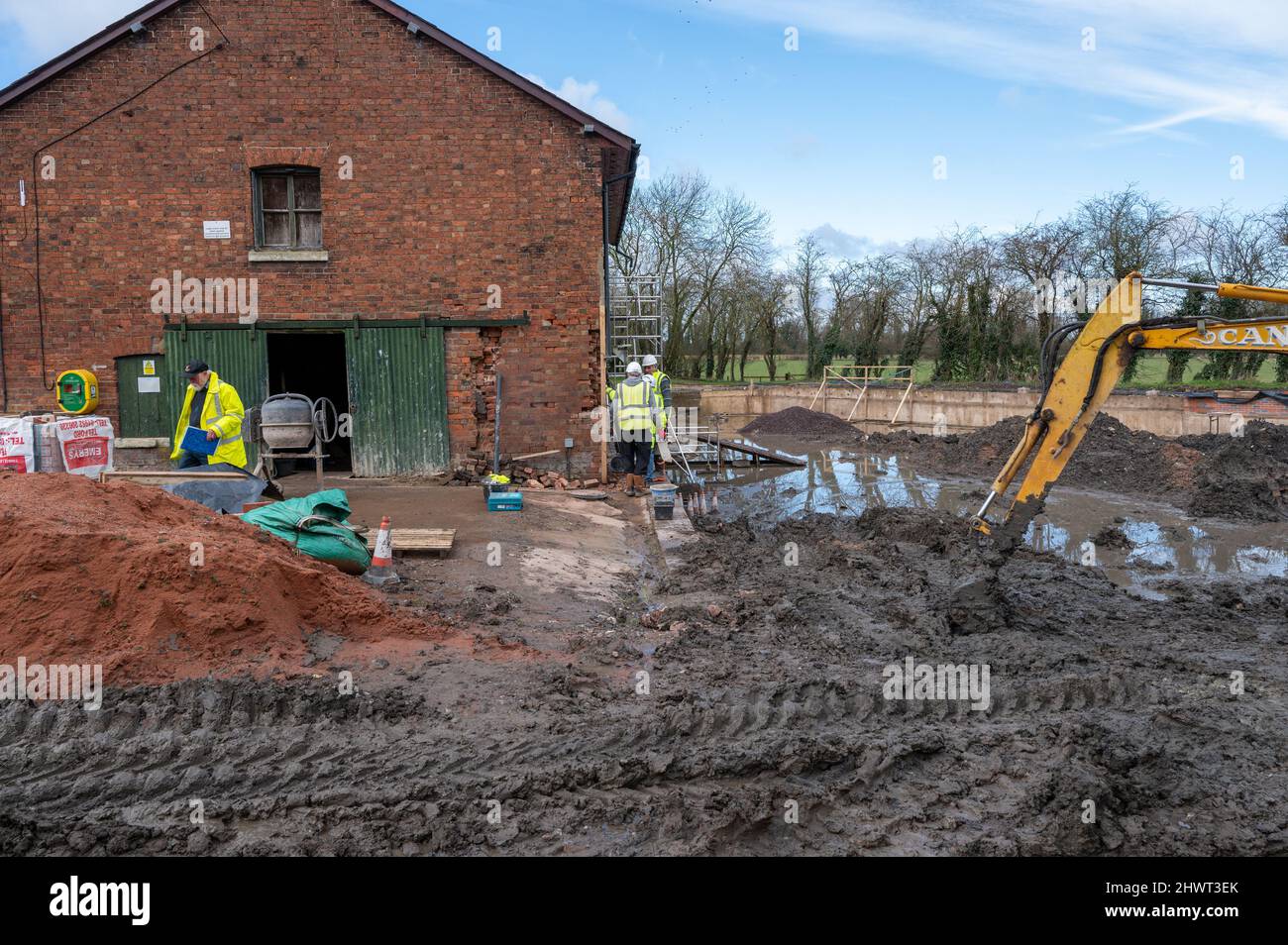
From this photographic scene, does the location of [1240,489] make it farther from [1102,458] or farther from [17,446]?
[17,446]

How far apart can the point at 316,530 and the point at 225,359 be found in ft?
24.9

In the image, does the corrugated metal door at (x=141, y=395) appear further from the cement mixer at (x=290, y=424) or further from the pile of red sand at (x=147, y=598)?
the pile of red sand at (x=147, y=598)

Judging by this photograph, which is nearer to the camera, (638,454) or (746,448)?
(638,454)

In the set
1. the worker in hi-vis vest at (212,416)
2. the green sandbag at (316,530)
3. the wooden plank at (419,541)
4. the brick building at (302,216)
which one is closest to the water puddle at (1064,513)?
the brick building at (302,216)

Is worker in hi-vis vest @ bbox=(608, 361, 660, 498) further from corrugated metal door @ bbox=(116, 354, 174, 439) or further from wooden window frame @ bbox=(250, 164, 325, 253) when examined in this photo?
corrugated metal door @ bbox=(116, 354, 174, 439)

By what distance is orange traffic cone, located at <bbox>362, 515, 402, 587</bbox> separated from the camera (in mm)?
8047

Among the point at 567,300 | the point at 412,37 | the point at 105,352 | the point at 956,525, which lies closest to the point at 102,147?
the point at 105,352

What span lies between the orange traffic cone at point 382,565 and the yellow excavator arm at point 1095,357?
5248 millimetres

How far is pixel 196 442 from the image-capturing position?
976 centimetres

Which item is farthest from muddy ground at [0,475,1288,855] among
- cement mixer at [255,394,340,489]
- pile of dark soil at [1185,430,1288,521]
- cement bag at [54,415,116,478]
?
pile of dark soil at [1185,430,1288,521]

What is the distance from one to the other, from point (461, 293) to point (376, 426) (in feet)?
8.28

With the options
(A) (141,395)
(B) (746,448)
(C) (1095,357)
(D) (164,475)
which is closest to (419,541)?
(D) (164,475)
